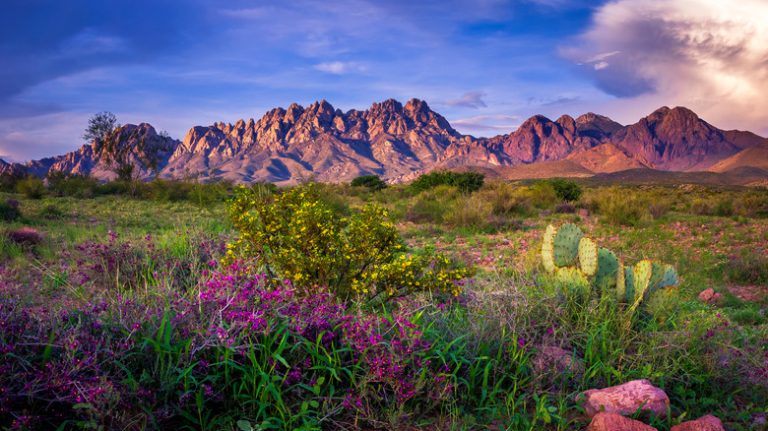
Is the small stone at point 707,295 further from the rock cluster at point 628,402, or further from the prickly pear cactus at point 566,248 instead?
the rock cluster at point 628,402

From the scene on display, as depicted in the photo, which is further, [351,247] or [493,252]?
[493,252]

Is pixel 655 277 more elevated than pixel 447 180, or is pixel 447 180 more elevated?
pixel 447 180

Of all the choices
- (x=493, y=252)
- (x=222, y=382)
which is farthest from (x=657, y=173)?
(x=222, y=382)

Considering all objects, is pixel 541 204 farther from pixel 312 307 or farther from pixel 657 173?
pixel 657 173

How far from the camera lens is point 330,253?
4.68m

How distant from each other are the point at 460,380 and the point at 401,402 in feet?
1.86

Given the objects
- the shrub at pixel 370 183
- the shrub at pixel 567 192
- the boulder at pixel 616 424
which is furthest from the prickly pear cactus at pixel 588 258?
the shrub at pixel 370 183

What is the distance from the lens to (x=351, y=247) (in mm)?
4629

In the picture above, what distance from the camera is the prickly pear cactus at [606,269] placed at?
5.02 metres

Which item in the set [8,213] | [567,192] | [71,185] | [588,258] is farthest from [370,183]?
[588,258]

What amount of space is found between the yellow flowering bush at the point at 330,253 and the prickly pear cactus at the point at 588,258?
4.56 feet

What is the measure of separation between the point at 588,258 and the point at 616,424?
2.60m

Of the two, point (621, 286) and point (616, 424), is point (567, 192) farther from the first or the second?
point (616, 424)

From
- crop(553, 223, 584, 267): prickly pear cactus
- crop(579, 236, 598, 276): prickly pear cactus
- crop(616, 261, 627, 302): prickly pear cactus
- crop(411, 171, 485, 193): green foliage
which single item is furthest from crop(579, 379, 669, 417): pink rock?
crop(411, 171, 485, 193): green foliage
